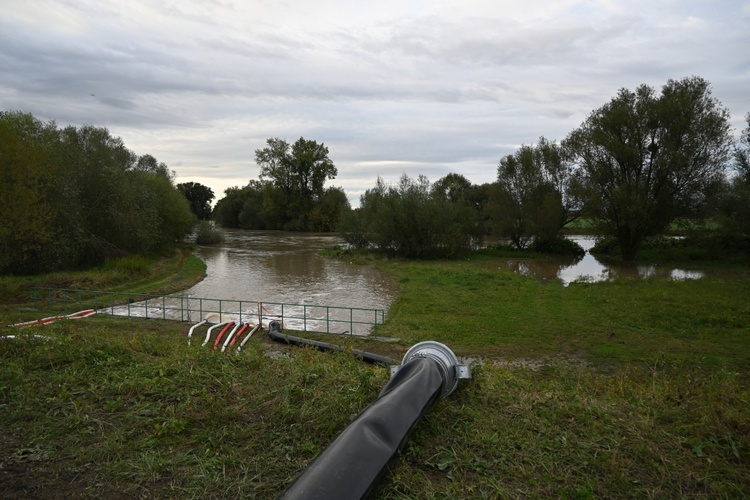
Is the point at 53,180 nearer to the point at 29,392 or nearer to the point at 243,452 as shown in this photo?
the point at 29,392

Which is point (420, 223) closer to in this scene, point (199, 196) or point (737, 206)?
point (737, 206)

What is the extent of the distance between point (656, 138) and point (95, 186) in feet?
130

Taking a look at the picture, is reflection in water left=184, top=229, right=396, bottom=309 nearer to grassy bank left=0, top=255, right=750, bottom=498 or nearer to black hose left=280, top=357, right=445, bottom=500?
grassy bank left=0, top=255, right=750, bottom=498

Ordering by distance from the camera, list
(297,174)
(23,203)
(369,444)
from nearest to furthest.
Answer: (369,444) < (23,203) < (297,174)

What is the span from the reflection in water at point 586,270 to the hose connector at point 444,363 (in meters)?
26.7

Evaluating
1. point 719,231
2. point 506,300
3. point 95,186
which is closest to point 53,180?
point 95,186

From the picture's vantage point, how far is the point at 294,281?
1180 inches

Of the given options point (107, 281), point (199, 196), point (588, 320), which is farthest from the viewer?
point (199, 196)

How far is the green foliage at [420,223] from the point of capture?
44250mm

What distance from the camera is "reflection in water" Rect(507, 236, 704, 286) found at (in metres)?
32.7

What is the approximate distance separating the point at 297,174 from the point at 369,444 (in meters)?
84.4

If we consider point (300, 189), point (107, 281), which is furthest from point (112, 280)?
point (300, 189)

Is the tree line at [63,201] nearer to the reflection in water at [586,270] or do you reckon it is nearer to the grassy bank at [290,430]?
the grassy bank at [290,430]

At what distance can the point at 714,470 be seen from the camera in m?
3.62
